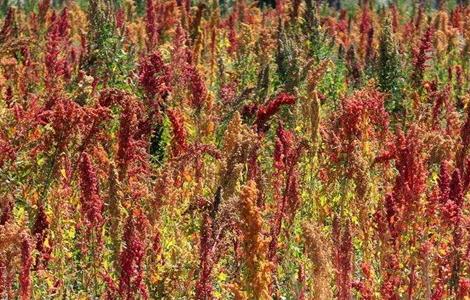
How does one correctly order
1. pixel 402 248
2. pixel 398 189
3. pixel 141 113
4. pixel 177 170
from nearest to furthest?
1. pixel 398 189
2. pixel 402 248
3. pixel 177 170
4. pixel 141 113

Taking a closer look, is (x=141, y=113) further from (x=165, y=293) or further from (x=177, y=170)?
(x=165, y=293)

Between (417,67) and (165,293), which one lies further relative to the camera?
(417,67)

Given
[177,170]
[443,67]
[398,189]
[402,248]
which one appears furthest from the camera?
[443,67]

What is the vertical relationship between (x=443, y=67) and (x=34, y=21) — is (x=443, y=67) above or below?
below

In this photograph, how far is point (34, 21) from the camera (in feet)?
34.6

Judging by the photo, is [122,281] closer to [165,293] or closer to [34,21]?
[165,293]

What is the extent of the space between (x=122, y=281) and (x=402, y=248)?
1.43 m

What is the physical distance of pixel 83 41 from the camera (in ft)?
28.9

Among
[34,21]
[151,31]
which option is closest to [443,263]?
[151,31]

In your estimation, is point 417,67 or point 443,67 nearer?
point 417,67

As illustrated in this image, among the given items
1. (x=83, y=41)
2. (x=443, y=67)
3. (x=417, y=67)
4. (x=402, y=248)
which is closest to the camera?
(x=402, y=248)

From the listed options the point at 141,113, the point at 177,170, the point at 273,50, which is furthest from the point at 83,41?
the point at 177,170

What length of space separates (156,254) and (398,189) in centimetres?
99

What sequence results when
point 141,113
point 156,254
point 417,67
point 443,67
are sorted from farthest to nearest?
point 443,67
point 417,67
point 141,113
point 156,254
